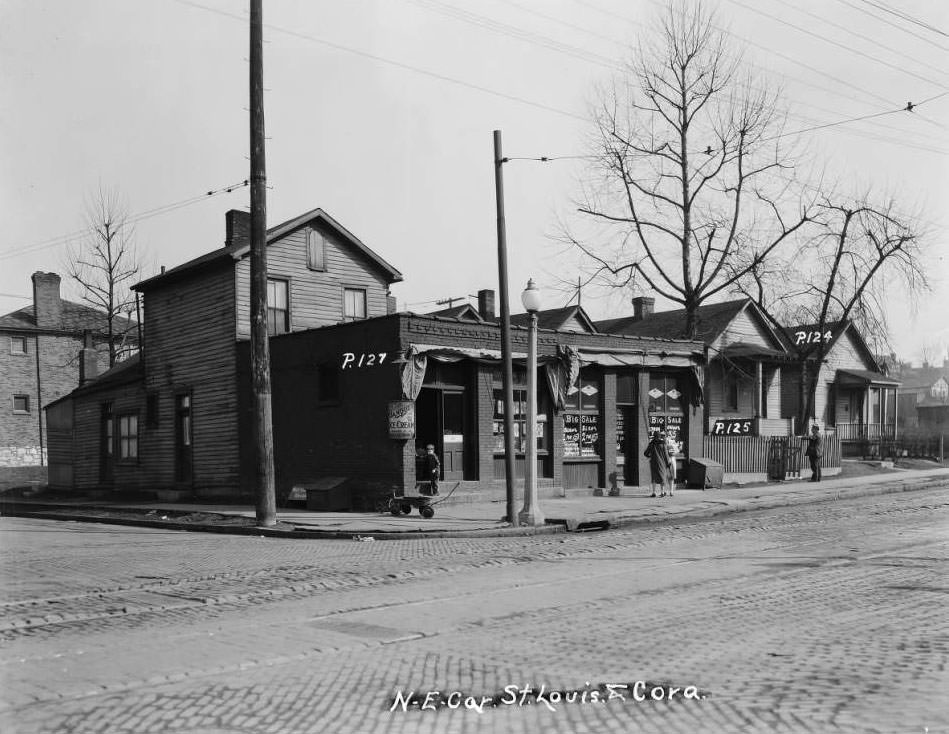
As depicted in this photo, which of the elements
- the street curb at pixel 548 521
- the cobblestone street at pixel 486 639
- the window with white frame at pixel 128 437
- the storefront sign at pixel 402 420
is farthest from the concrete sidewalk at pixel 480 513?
the cobblestone street at pixel 486 639

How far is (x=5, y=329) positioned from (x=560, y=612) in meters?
45.2

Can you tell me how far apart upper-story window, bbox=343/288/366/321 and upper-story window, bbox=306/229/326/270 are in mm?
1193

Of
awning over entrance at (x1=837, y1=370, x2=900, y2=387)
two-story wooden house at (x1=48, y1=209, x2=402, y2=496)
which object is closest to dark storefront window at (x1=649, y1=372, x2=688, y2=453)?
two-story wooden house at (x1=48, y1=209, x2=402, y2=496)

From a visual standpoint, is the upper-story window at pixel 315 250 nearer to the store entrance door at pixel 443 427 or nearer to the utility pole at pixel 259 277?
the store entrance door at pixel 443 427

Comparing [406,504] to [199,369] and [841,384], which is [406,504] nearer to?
[199,369]

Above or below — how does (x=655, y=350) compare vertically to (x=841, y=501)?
above

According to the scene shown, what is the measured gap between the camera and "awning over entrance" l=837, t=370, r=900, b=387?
144 ft

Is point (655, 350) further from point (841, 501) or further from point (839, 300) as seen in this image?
point (839, 300)

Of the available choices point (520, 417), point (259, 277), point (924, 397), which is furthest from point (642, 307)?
point (924, 397)

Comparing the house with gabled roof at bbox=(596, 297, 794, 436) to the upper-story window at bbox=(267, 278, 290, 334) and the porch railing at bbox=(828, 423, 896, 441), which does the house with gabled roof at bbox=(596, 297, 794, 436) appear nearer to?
the porch railing at bbox=(828, 423, 896, 441)

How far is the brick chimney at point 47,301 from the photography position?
48531 mm

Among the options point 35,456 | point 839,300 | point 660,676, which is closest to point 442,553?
point 660,676

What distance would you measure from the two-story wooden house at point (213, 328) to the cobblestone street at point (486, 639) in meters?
12.6

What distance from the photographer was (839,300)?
A: 3656 centimetres
